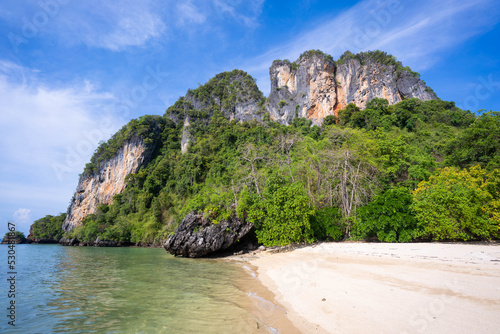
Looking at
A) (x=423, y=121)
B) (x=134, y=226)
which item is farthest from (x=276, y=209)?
(x=423, y=121)

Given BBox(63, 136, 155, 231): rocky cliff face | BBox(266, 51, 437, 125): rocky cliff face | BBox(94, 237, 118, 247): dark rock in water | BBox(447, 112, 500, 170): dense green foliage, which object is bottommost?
BBox(94, 237, 118, 247): dark rock in water

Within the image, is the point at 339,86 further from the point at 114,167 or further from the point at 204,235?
the point at 114,167

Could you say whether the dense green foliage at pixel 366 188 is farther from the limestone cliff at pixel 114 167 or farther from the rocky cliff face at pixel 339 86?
the limestone cliff at pixel 114 167

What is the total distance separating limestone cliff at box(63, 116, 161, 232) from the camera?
60094 mm

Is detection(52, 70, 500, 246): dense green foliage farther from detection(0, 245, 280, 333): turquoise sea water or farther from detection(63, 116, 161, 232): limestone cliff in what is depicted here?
detection(63, 116, 161, 232): limestone cliff

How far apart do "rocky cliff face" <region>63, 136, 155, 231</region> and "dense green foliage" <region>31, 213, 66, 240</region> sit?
3386 mm

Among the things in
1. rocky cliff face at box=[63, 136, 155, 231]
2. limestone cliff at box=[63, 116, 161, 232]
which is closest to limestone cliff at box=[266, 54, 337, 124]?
limestone cliff at box=[63, 116, 161, 232]

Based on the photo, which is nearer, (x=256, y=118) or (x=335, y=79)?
(x=335, y=79)

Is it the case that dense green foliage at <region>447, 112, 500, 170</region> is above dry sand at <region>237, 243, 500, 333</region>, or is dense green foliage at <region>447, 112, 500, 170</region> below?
above

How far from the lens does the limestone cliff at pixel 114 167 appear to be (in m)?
60.1

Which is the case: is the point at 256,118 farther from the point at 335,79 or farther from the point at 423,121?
the point at 423,121

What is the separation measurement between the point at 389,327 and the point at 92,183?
78.9 m

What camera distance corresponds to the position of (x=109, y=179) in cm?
6231

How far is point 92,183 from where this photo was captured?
6594 cm
